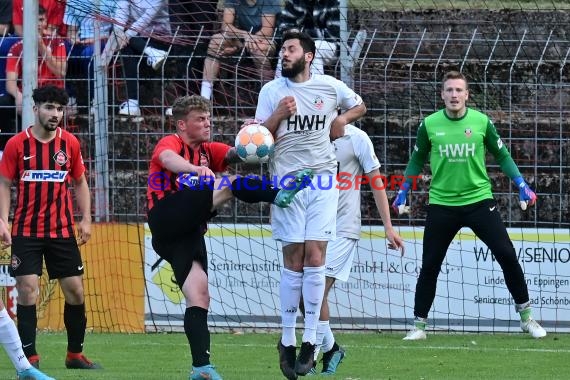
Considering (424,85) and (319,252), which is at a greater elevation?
(424,85)

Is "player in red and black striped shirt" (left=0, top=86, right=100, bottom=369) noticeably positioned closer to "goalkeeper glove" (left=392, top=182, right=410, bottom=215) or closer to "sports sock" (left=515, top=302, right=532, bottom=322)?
"goalkeeper glove" (left=392, top=182, right=410, bottom=215)

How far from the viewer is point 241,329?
12.2 meters

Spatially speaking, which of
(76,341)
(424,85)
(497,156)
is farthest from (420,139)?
(76,341)

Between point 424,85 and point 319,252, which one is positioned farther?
point 424,85

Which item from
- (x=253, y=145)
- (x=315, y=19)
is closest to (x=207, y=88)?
(x=315, y=19)

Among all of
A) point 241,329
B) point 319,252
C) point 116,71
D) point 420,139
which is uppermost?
point 116,71

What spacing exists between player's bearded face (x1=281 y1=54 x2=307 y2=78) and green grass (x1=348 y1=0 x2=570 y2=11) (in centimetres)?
652

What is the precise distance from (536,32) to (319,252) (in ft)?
23.6

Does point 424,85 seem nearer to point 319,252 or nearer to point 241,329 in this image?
Result: point 241,329

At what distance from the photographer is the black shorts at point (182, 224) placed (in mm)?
7863

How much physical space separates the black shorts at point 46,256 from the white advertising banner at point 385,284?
9.28 feet

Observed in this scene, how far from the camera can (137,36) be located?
13211 mm

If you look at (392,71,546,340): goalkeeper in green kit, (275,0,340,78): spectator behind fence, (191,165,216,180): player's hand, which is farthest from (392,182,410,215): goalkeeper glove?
(191,165,216,180): player's hand

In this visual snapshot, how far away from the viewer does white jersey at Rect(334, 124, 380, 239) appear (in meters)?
9.78
